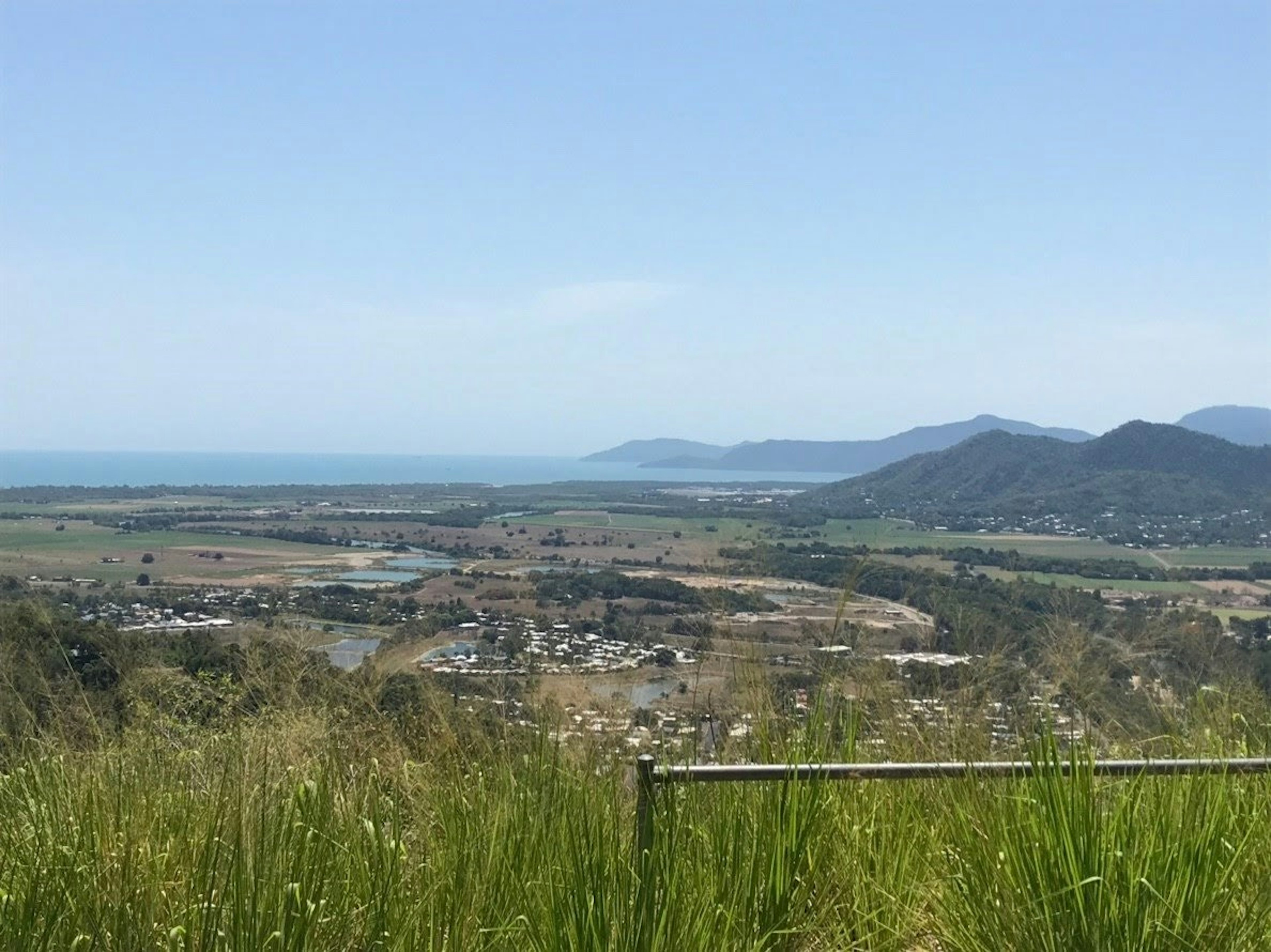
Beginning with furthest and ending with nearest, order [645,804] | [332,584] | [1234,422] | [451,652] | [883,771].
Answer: [1234,422]
[332,584]
[451,652]
[883,771]
[645,804]

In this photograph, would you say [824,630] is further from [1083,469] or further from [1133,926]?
[1083,469]

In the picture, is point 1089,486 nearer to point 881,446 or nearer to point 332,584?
point 332,584

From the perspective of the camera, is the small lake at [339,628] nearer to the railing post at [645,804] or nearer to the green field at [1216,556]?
the railing post at [645,804]

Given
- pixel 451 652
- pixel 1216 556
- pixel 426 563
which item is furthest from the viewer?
pixel 426 563

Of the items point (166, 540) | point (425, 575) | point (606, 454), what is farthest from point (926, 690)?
point (606, 454)

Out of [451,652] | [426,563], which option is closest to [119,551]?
[426,563]

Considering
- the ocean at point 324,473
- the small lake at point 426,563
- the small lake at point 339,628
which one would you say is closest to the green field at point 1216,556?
the small lake at point 426,563
